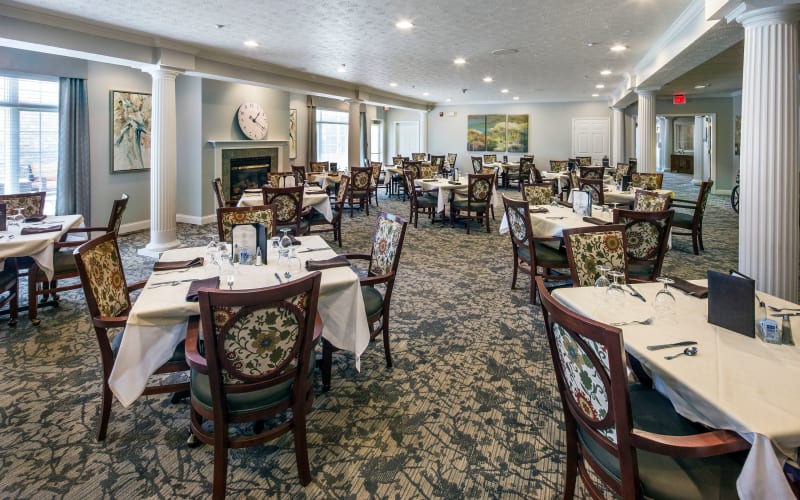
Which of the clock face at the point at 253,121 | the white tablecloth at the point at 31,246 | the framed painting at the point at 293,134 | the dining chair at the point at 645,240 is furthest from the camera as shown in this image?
the framed painting at the point at 293,134

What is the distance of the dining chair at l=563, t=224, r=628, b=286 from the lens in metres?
2.79

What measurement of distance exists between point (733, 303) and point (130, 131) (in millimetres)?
8374

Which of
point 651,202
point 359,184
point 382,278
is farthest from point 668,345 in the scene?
point 359,184

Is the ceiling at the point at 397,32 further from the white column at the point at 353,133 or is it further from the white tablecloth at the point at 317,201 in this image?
the white tablecloth at the point at 317,201

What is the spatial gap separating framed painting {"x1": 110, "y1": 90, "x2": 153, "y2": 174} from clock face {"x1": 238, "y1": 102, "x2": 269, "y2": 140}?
1.81 metres

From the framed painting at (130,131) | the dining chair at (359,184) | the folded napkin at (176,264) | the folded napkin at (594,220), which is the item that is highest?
the framed painting at (130,131)

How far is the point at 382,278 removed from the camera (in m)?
2.93

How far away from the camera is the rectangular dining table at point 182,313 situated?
2.09m

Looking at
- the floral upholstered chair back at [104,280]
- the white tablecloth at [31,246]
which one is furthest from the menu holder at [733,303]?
the white tablecloth at [31,246]

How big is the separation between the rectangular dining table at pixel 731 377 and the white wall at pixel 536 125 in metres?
15.3

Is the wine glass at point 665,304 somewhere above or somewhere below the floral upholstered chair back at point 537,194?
below

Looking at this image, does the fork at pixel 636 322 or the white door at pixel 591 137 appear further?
the white door at pixel 591 137

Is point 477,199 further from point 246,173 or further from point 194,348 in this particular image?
point 194,348

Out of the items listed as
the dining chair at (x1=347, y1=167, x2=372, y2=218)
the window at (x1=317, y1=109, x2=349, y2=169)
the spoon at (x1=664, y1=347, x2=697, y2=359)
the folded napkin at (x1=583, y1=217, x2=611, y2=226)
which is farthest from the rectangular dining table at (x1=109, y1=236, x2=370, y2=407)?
the window at (x1=317, y1=109, x2=349, y2=169)
